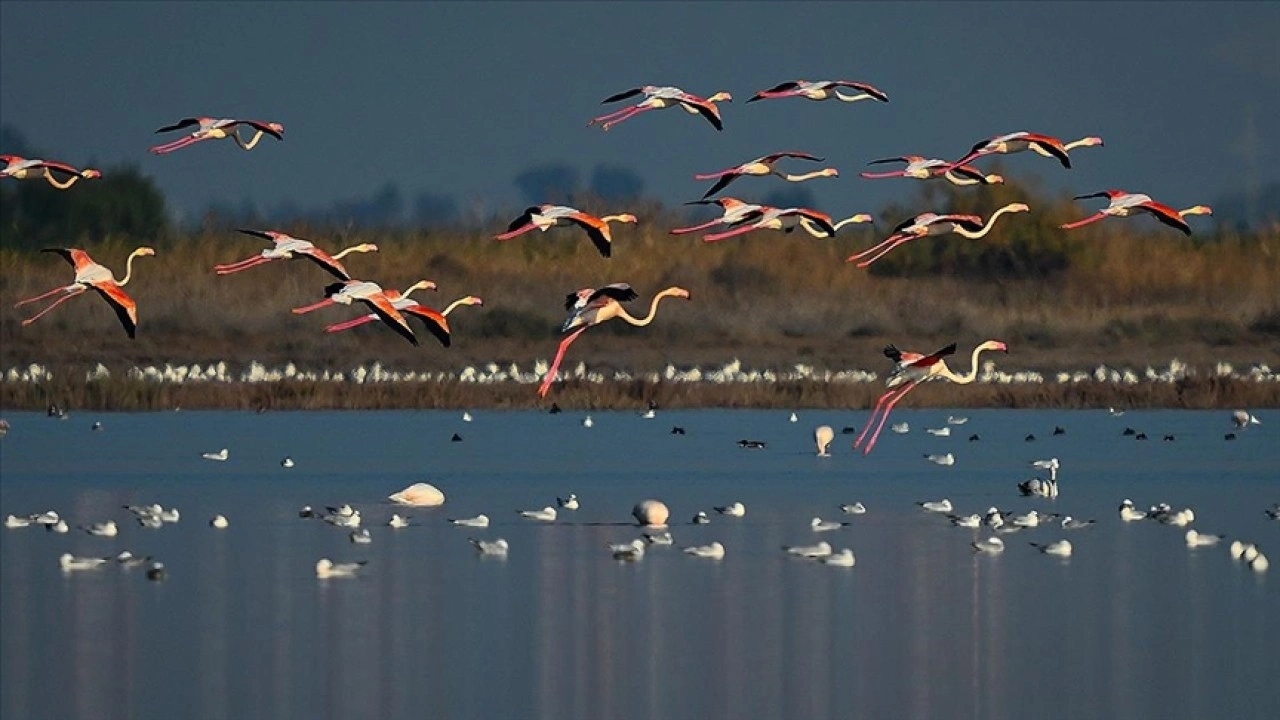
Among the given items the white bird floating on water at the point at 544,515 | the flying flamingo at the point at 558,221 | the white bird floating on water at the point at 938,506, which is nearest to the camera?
the flying flamingo at the point at 558,221

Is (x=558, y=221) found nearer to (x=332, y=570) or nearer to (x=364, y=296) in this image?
(x=364, y=296)

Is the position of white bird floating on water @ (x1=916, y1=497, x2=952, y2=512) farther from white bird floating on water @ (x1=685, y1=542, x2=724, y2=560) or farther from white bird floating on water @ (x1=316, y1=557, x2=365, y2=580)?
white bird floating on water @ (x1=316, y1=557, x2=365, y2=580)

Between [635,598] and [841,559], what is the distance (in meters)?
1.92

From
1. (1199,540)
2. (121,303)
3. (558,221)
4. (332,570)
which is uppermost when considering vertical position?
(558,221)

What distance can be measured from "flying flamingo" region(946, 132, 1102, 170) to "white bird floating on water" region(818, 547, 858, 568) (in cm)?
302

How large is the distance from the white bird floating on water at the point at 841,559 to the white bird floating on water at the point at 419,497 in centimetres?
425

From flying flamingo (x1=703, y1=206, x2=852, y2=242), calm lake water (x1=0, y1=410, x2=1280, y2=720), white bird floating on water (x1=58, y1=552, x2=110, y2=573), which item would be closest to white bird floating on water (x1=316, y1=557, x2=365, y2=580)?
calm lake water (x1=0, y1=410, x2=1280, y2=720)

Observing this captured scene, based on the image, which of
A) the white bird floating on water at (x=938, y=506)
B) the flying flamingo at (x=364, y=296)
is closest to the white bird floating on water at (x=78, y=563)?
the flying flamingo at (x=364, y=296)

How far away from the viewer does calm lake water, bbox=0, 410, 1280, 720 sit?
14984mm

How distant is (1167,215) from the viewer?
65.4ft

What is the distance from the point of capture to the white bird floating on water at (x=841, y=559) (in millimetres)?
18938

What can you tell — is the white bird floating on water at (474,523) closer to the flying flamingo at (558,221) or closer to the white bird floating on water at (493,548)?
the white bird floating on water at (493,548)

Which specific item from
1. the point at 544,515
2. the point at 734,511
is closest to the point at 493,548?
the point at 544,515

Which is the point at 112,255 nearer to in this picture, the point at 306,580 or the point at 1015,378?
the point at 1015,378
